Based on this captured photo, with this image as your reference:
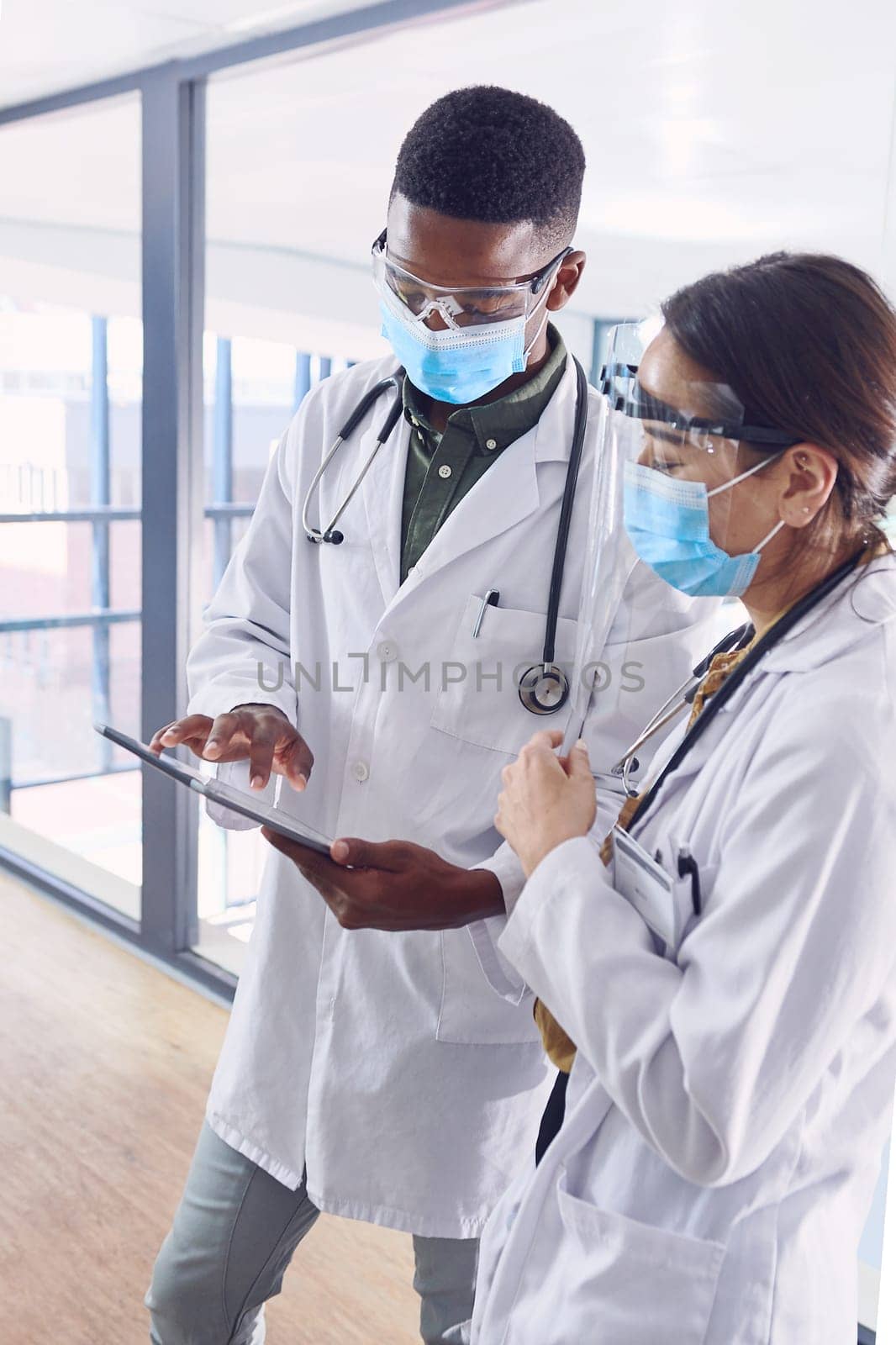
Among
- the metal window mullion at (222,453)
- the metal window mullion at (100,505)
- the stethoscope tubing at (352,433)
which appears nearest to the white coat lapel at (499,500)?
the stethoscope tubing at (352,433)

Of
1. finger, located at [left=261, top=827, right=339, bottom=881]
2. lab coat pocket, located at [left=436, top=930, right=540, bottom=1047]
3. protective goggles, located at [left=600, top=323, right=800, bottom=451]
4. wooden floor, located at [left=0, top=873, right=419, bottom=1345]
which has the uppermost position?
protective goggles, located at [left=600, top=323, right=800, bottom=451]

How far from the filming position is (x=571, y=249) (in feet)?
4.56

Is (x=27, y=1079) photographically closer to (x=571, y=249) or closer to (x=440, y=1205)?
(x=440, y=1205)

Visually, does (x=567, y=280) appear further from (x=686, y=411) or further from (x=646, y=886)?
(x=646, y=886)

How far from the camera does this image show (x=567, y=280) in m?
1.39

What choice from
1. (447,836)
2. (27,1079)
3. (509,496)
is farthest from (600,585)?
(27,1079)

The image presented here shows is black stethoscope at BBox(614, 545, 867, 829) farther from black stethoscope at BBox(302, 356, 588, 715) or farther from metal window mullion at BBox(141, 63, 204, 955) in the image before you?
metal window mullion at BBox(141, 63, 204, 955)

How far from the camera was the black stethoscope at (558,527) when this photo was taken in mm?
1315

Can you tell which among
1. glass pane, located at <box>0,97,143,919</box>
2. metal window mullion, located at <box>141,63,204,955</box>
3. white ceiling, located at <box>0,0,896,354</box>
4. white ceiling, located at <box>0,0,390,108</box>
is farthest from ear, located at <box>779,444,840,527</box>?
glass pane, located at <box>0,97,143,919</box>

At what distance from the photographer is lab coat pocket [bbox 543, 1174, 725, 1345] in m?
0.84

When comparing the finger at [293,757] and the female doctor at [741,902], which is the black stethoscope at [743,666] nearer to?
the female doctor at [741,902]

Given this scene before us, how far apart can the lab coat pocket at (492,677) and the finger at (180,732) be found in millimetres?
260

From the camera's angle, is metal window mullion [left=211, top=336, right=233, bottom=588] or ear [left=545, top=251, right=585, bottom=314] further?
metal window mullion [left=211, top=336, right=233, bottom=588]

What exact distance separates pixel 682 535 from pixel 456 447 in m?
0.51
